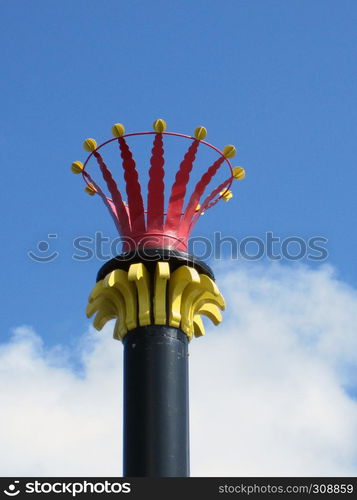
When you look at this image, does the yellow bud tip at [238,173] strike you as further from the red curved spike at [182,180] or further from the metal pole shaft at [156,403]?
the metal pole shaft at [156,403]

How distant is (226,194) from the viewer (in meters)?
29.7

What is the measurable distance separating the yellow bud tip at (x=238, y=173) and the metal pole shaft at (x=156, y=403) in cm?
356

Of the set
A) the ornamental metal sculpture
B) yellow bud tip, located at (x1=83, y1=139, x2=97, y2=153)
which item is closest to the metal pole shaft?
the ornamental metal sculpture

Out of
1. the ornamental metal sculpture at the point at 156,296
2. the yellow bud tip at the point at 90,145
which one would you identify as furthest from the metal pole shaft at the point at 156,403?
the yellow bud tip at the point at 90,145

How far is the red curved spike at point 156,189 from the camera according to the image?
2819 centimetres

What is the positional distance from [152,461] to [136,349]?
2264mm

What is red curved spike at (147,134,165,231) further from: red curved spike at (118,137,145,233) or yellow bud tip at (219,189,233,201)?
yellow bud tip at (219,189,233,201)

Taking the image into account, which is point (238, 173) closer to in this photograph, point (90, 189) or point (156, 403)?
point (90, 189)

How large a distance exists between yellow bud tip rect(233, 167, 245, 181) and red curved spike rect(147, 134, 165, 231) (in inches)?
61.8

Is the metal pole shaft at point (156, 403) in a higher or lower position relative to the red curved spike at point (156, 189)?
lower
